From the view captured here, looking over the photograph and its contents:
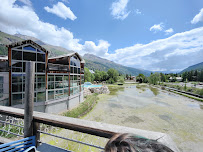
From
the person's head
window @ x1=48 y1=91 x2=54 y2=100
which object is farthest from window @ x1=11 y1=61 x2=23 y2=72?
the person's head

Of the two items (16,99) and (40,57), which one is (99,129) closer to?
(16,99)

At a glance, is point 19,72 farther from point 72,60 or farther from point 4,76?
point 72,60

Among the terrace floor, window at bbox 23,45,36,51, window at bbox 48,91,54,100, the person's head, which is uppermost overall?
window at bbox 23,45,36,51

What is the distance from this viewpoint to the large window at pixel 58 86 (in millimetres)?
8370

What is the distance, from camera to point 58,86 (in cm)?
906

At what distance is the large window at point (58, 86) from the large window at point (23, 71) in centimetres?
57

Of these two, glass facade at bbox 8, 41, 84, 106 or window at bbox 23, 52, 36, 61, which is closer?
glass facade at bbox 8, 41, 84, 106

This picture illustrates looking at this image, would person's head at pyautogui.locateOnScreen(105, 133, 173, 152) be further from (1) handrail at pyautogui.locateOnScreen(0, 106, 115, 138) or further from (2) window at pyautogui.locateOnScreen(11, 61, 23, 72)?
(2) window at pyautogui.locateOnScreen(11, 61, 23, 72)

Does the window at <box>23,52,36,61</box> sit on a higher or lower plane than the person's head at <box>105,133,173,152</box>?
higher

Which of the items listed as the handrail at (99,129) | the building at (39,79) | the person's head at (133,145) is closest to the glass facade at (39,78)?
the building at (39,79)

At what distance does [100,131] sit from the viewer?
943mm

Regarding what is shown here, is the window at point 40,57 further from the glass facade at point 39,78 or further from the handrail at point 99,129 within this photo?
the handrail at point 99,129

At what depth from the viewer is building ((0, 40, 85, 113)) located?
6582 millimetres

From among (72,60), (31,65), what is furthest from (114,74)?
(31,65)
